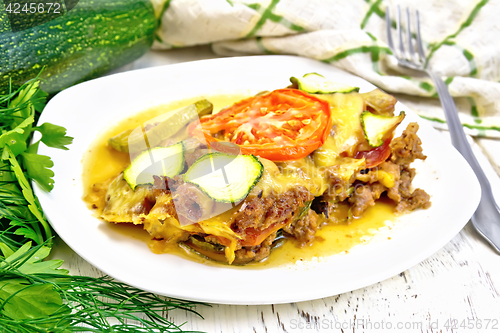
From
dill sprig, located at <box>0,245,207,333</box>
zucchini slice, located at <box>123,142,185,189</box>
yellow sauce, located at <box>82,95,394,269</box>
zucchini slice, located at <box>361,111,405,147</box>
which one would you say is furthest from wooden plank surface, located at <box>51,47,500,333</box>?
zucchini slice, located at <box>361,111,405,147</box>

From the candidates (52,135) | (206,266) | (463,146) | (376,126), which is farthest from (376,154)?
(52,135)

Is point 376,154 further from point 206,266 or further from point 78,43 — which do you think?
point 78,43

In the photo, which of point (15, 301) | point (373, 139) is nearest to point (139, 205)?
point (15, 301)

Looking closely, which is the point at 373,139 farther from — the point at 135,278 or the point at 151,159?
the point at 135,278

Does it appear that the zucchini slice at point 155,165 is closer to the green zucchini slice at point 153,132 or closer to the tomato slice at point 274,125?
the tomato slice at point 274,125

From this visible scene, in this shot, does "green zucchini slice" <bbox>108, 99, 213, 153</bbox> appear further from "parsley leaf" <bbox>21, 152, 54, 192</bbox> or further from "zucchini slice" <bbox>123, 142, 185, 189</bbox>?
"parsley leaf" <bbox>21, 152, 54, 192</bbox>

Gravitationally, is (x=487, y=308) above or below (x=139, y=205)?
below
